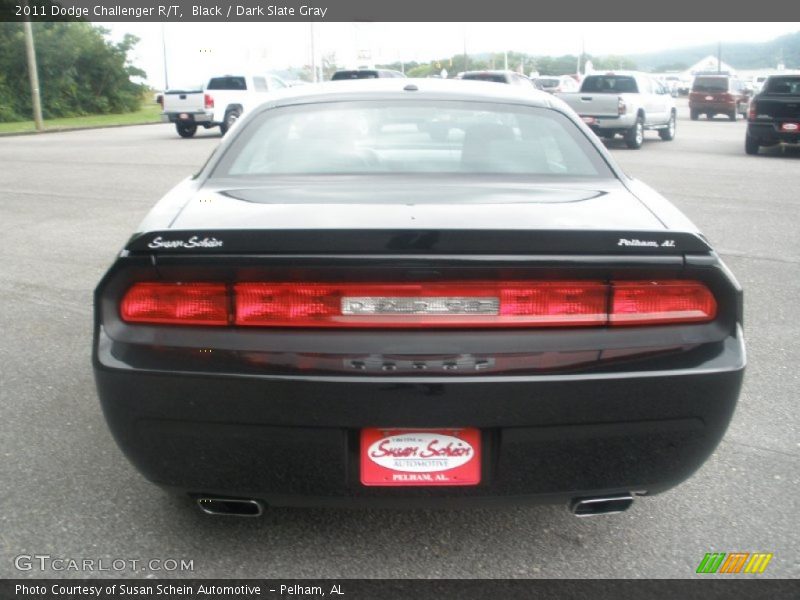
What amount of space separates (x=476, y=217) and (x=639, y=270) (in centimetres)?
49

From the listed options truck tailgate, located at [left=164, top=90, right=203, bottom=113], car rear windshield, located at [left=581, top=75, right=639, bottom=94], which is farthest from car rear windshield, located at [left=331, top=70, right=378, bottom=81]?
car rear windshield, located at [left=581, top=75, right=639, bottom=94]

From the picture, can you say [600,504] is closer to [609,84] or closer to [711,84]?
[609,84]

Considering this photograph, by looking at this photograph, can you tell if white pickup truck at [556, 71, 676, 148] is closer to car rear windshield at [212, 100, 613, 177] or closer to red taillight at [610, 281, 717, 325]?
car rear windshield at [212, 100, 613, 177]

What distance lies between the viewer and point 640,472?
2.68m

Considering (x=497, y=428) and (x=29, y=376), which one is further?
(x=29, y=376)

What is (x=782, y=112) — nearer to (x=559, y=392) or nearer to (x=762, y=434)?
(x=762, y=434)

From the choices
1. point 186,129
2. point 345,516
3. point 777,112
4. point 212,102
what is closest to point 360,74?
point 212,102

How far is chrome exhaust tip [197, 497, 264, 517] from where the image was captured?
8.99ft

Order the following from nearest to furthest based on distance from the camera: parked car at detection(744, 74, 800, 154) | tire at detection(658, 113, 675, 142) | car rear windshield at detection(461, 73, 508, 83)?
parked car at detection(744, 74, 800, 154)
tire at detection(658, 113, 675, 142)
car rear windshield at detection(461, 73, 508, 83)

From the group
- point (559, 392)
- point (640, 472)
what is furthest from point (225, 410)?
point (640, 472)

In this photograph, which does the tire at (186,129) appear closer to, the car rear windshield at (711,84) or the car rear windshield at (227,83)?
the car rear windshield at (227,83)

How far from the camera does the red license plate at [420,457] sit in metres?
2.58

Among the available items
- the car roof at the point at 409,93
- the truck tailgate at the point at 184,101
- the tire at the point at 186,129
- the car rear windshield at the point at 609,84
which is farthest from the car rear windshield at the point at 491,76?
the car roof at the point at 409,93

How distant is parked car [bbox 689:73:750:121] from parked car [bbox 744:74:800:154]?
51.9ft
